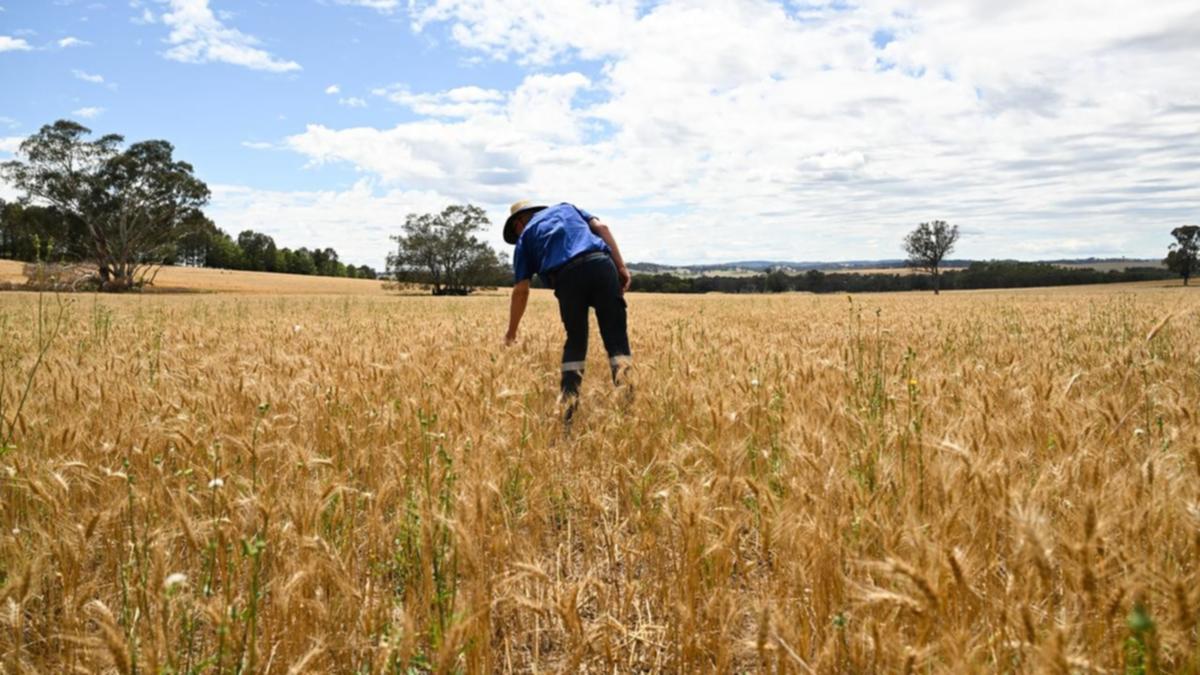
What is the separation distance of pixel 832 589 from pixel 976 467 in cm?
64

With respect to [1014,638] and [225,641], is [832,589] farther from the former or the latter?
[225,641]

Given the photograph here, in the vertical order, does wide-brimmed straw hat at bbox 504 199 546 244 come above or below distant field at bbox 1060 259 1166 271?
below

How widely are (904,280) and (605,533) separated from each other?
301ft

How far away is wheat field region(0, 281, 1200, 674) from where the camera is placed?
64.1 inches

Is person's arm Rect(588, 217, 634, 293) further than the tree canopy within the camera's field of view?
No

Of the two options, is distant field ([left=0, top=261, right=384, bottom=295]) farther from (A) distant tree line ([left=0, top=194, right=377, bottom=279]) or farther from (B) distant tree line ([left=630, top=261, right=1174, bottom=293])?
(B) distant tree line ([left=630, top=261, right=1174, bottom=293])

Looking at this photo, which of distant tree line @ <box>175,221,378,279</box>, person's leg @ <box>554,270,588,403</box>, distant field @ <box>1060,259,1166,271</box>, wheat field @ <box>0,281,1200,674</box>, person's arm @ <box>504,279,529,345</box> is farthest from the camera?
distant tree line @ <box>175,221,378,279</box>

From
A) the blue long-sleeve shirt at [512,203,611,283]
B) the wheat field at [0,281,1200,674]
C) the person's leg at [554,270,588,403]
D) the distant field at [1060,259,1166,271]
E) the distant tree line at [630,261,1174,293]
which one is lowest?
the wheat field at [0,281,1200,674]

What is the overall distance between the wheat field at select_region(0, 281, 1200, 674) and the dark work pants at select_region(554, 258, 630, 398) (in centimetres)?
84

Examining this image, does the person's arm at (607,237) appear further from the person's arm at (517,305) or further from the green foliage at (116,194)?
the green foliage at (116,194)

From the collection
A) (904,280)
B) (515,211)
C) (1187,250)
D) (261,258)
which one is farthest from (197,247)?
(1187,250)

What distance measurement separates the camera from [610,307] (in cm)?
543

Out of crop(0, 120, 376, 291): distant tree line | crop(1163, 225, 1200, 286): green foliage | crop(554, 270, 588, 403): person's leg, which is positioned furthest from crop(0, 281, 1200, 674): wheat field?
crop(1163, 225, 1200, 286): green foliage

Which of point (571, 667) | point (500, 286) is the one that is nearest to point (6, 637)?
point (571, 667)
